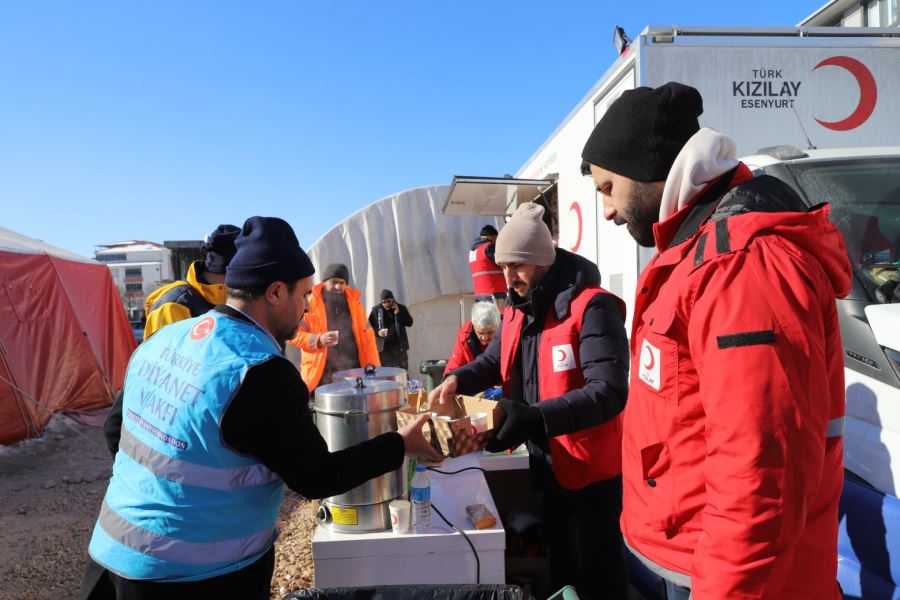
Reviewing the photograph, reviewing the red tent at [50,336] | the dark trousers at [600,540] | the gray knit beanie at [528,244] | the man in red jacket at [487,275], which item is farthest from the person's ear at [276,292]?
the red tent at [50,336]

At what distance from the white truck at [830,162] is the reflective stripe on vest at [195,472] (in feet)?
6.02

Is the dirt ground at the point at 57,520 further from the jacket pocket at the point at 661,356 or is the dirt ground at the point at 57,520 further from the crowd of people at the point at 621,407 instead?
the jacket pocket at the point at 661,356

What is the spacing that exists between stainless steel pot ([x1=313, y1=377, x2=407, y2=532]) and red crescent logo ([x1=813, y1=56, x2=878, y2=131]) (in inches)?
145

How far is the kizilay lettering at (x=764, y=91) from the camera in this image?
3.68 meters

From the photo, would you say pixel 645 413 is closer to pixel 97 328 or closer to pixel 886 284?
pixel 886 284

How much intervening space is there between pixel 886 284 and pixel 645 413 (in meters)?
1.49

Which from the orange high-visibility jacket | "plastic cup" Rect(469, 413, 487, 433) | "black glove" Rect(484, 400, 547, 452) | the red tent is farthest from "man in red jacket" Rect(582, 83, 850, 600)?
the red tent

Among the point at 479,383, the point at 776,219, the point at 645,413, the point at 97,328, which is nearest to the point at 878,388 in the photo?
the point at 645,413

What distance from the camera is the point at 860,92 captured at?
3.69 m

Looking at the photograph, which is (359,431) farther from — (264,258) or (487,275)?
(487,275)

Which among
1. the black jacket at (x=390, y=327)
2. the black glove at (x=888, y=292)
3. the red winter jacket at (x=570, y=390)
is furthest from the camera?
the black jacket at (x=390, y=327)

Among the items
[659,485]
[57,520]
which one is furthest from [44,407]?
[659,485]

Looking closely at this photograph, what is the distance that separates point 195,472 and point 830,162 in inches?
117

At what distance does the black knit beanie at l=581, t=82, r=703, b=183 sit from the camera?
1.31m
